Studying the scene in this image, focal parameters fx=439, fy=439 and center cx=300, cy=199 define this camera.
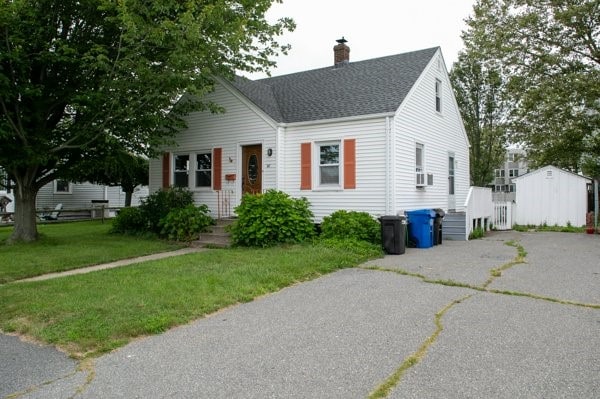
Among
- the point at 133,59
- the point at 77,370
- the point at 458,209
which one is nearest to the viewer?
→ the point at 77,370

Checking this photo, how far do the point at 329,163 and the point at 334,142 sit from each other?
64 cm

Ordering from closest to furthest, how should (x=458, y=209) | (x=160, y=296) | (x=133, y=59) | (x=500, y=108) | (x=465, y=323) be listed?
1. (x=465, y=323)
2. (x=160, y=296)
3. (x=133, y=59)
4. (x=458, y=209)
5. (x=500, y=108)

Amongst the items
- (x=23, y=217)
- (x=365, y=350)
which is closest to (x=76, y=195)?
(x=23, y=217)

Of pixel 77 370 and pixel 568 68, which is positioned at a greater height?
pixel 568 68

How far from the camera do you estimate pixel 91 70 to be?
37.0 feet

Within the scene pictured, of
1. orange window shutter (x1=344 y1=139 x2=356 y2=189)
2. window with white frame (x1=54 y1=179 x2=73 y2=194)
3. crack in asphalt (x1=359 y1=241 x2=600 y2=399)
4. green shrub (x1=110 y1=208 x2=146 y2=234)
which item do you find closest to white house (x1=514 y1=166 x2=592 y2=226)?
crack in asphalt (x1=359 y1=241 x2=600 y2=399)

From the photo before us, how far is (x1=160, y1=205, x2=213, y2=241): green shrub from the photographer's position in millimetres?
12570

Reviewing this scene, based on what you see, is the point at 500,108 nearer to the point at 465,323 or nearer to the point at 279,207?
the point at 279,207

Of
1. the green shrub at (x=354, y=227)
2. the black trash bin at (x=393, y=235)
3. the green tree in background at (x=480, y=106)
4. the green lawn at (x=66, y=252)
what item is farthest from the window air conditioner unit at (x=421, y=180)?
the green tree in background at (x=480, y=106)

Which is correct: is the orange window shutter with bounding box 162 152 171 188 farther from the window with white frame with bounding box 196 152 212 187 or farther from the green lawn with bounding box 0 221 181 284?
the green lawn with bounding box 0 221 181 284

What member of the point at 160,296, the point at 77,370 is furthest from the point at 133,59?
the point at 77,370

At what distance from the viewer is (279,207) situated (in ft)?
36.9

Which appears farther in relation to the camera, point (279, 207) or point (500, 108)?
point (500, 108)

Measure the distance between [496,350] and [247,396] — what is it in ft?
7.68
